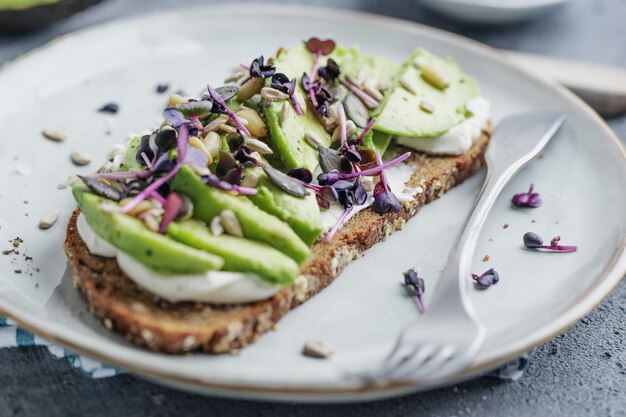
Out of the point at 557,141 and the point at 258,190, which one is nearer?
the point at 258,190

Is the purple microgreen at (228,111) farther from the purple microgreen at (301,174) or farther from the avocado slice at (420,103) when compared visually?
the avocado slice at (420,103)

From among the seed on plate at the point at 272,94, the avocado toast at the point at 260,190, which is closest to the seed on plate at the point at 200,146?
the avocado toast at the point at 260,190

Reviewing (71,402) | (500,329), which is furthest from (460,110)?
(71,402)

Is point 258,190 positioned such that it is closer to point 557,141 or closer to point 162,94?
point 162,94

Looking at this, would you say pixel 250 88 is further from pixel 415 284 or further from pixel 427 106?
pixel 415 284

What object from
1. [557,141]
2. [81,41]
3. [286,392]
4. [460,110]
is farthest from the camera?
[81,41]

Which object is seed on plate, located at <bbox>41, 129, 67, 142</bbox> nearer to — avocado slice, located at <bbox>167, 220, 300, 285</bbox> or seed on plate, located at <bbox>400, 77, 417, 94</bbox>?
avocado slice, located at <bbox>167, 220, 300, 285</bbox>

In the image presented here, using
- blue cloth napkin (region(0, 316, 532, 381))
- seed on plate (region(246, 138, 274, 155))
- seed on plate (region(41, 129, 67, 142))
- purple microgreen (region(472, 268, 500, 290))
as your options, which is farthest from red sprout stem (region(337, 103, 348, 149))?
seed on plate (region(41, 129, 67, 142))
